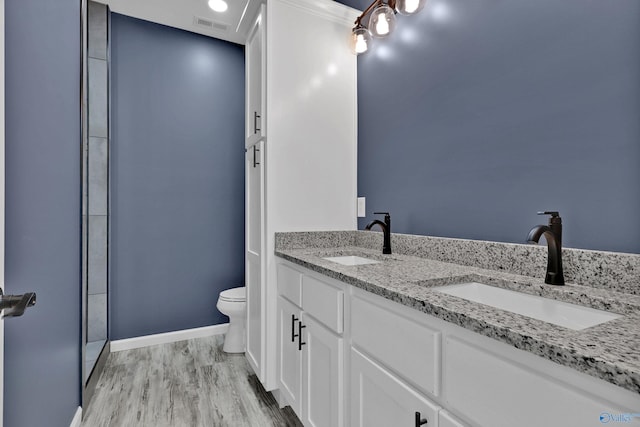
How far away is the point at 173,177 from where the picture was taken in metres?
2.61

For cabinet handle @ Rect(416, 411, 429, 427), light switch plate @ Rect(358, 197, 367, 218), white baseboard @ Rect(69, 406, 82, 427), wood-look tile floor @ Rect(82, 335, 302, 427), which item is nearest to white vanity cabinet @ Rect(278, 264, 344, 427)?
wood-look tile floor @ Rect(82, 335, 302, 427)

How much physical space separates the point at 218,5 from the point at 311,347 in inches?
92.9

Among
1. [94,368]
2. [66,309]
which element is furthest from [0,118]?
[94,368]

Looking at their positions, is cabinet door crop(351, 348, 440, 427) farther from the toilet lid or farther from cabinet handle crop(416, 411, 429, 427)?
the toilet lid

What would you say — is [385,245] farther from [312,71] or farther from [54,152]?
[54,152]

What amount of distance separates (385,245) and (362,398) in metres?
→ 0.82

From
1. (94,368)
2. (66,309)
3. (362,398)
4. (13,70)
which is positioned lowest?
(94,368)

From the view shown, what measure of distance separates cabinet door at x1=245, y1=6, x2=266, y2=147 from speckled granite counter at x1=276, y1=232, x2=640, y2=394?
0.82 meters

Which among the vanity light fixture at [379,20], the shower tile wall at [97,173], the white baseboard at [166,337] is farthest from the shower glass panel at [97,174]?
the vanity light fixture at [379,20]

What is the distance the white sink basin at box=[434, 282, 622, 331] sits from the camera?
85 cm

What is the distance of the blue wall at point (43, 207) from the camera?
93 cm

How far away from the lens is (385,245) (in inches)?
67.5

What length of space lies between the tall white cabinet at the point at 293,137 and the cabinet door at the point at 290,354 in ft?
0.28

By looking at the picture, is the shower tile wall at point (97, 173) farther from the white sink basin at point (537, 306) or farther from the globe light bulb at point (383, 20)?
the white sink basin at point (537, 306)
